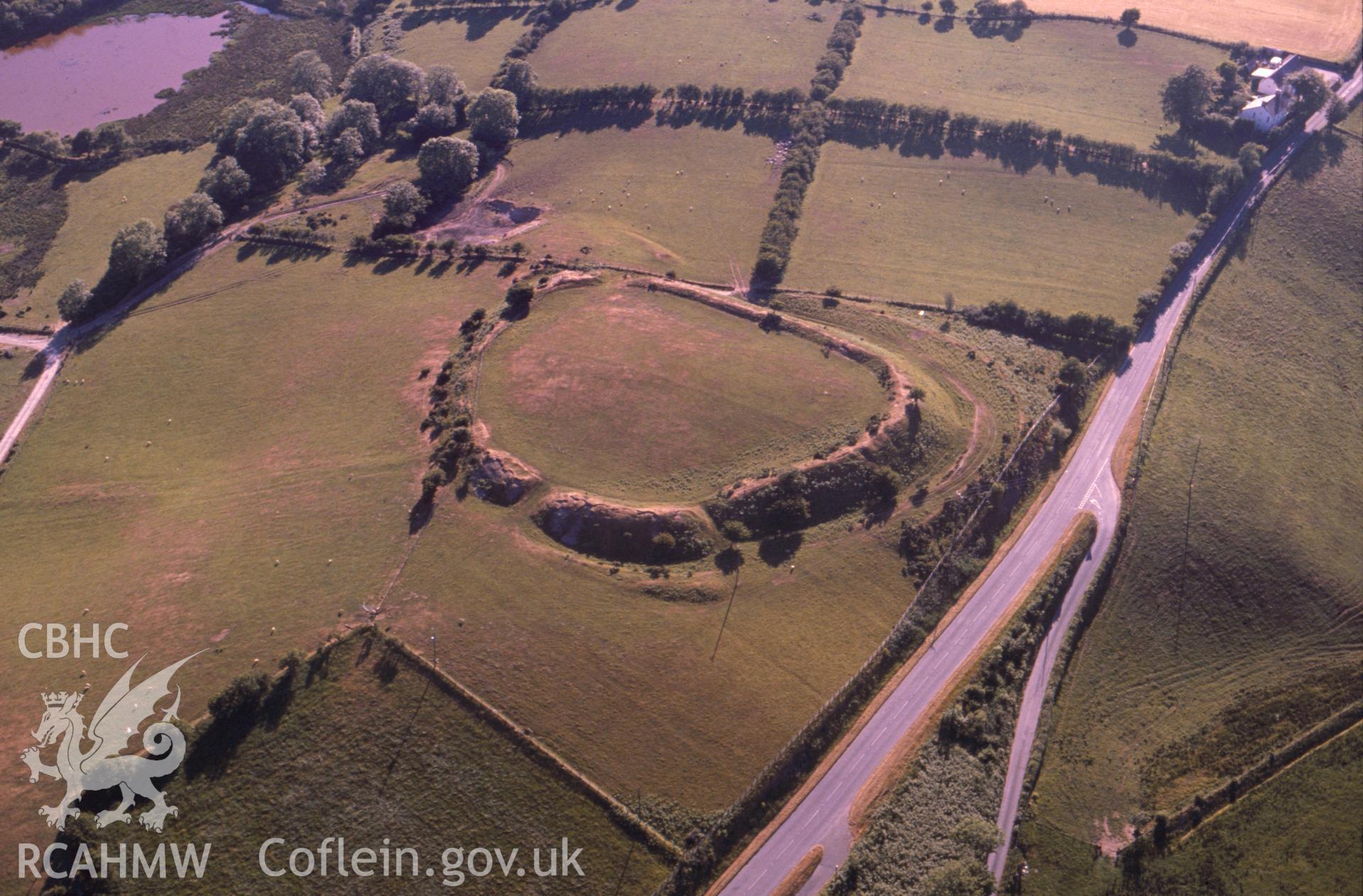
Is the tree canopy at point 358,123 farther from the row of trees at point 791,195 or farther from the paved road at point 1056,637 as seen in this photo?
the paved road at point 1056,637

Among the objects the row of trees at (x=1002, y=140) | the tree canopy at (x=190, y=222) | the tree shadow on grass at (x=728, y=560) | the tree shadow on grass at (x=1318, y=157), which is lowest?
the tree shadow on grass at (x=728, y=560)

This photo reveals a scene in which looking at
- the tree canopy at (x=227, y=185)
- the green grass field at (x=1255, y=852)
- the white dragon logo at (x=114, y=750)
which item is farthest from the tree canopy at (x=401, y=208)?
the green grass field at (x=1255, y=852)

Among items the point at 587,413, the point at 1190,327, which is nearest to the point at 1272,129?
the point at 1190,327

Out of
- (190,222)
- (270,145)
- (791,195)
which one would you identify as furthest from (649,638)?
(270,145)

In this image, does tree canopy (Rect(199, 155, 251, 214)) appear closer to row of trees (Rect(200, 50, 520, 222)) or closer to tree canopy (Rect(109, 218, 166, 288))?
row of trees (Rect(200, 50, 520, 222))

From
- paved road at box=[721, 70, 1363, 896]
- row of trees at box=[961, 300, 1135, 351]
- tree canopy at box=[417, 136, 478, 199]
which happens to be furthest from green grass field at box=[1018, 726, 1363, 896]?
tree canopy at box=[417, 136, 478, 199]

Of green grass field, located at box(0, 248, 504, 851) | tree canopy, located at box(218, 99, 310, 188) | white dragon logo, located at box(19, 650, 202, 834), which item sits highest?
tree canopy, located at box(218, 99, 310, 188)
